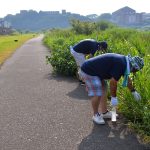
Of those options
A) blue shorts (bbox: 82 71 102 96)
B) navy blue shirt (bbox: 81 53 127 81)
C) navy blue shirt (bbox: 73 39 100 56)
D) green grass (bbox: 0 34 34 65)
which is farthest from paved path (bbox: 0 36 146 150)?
green grass (bbox: 0 34 34 65)

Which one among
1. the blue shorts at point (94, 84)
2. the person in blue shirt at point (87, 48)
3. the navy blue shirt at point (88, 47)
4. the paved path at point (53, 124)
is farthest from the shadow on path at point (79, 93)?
the blue shorts at point (94, 84)

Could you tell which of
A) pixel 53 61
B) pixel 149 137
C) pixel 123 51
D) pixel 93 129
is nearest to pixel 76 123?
pixel 93 129

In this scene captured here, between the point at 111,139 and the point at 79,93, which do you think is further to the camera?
the point at 79,93

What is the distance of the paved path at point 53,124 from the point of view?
18.7 ft

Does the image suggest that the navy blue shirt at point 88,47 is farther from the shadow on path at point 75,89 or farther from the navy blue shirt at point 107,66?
the navy blue shirt at point 107,66

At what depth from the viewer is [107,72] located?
6285 millimetres

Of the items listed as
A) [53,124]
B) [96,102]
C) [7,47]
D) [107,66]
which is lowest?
[7,47]

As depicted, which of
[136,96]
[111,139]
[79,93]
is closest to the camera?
[111,139]

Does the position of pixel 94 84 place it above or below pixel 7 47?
above

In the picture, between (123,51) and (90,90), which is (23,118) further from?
(123,51)

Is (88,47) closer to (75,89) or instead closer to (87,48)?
(87,48)

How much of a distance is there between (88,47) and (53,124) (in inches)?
107

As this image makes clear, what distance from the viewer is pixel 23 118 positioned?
7223mm

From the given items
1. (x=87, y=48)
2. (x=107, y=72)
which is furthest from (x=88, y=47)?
(x=107, y=72)
